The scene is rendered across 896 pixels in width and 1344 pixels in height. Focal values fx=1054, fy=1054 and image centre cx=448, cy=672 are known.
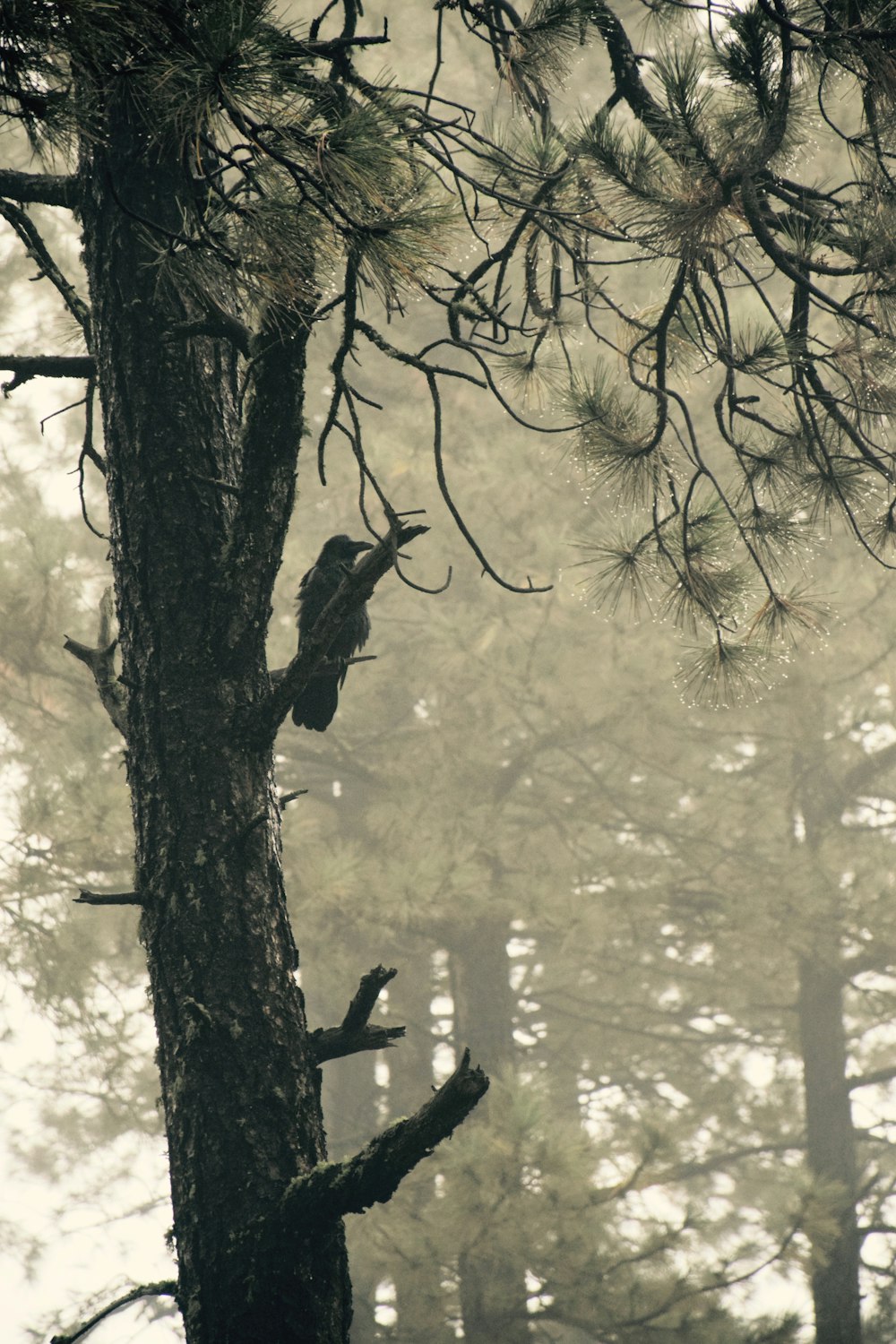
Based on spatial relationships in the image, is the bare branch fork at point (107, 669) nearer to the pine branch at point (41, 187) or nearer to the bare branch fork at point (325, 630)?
the bare branch fork at point (325, 630)

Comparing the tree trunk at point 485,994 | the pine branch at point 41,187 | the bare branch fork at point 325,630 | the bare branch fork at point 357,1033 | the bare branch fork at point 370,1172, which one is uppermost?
the pine branch at point 41,187

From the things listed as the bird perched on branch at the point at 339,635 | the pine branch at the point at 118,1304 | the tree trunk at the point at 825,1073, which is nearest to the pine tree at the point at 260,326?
the pine branch at the point at 118,1304

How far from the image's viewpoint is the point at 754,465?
2.93 m

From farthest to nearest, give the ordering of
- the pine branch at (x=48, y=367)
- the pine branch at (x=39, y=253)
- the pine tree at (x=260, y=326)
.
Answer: the pine branch at (x=48, y=367), the pine branch at (x=39, y=253), the pine tree at (x=260, y=326)

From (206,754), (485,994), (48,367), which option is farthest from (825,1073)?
(48,367)

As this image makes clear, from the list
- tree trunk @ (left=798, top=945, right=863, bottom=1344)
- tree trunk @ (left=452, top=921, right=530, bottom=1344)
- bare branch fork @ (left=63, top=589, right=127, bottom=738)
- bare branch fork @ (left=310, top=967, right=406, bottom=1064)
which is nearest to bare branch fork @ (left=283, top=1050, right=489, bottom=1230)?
bare branch fork @ (left=310, top=967, right=406, bottom=1064)

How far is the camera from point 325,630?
1.94 meters

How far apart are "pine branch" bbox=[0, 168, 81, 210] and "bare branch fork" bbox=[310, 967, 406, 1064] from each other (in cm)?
175

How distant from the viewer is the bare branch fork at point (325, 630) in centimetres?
182

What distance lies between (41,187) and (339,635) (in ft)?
5.21

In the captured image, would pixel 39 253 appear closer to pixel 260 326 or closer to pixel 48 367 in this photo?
pixel 48 367

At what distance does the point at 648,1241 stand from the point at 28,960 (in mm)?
3875

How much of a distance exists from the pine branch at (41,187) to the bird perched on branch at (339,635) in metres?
1.45

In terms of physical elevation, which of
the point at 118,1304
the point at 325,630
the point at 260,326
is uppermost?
the point at 260,326
